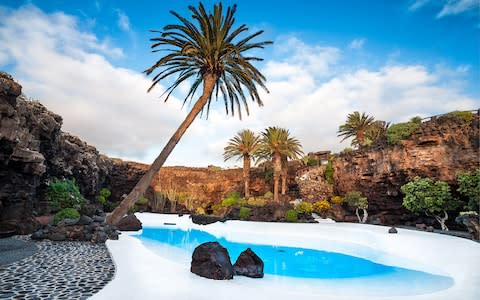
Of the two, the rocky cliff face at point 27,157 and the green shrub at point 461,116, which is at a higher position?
the green shrub at point 461,116

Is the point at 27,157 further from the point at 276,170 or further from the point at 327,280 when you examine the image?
the point at 276,170

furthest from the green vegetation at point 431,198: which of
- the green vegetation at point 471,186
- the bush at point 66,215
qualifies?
Answer: the bush at point 66,215

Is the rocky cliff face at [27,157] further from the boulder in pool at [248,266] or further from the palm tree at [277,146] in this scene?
the palm tree at [277,146]

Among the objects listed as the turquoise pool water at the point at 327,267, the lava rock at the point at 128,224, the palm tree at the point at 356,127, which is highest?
the palm tree at the point at 356,127

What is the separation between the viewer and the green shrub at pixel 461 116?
1587 cm

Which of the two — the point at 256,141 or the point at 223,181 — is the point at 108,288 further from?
the point at 223,181

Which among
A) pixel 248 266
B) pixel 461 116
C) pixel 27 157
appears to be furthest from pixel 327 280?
pixel 461 116

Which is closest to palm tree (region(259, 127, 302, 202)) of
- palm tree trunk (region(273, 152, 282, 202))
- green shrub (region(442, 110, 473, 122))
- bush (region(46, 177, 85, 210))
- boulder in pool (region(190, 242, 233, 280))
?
palm tree trunk (region(273, 152, 282, 202))

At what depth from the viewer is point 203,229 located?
19.6 m

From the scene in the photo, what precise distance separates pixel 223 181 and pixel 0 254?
2951cm

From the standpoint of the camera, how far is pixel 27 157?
10328 millimetres

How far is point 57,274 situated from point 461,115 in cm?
2069

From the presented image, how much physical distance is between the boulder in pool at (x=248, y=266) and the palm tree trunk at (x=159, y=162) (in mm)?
6197

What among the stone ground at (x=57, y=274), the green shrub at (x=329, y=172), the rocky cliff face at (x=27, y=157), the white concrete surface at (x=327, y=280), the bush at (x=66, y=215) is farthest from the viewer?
the green shrub at (x=329, y=172)
